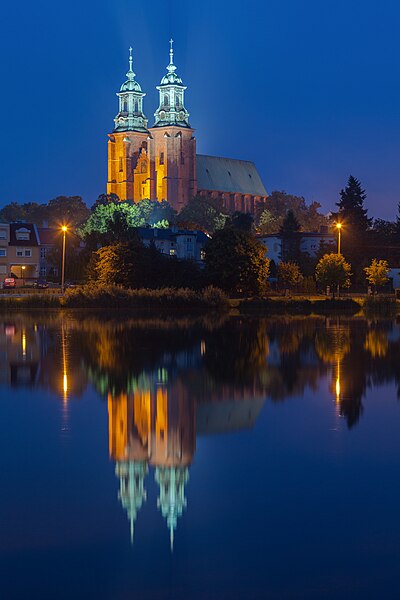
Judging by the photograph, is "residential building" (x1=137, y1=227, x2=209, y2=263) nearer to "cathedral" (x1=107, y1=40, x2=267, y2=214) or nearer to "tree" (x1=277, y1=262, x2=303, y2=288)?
"tree" (x1=277, y1=262, x2=303, y2=288)


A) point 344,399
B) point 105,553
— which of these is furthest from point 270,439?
point 105,553

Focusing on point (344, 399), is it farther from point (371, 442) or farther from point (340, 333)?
point (340, 333)

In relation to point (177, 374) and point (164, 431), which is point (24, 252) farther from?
point (164, 431)

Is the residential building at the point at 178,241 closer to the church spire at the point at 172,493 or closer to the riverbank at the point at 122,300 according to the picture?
the riverbank at the point at 122,300

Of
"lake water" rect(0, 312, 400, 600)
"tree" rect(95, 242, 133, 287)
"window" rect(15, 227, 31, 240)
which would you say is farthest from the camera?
"window" rect(15, 227, 31, 240)

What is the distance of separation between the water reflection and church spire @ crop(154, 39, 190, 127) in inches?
5669

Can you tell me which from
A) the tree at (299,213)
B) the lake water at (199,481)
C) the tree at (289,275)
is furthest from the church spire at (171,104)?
the lake water at (199,481)

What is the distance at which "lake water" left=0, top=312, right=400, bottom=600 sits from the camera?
8.00m

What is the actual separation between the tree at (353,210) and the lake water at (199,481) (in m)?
80.7

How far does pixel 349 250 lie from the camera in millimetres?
95375

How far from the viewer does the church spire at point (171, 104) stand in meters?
182

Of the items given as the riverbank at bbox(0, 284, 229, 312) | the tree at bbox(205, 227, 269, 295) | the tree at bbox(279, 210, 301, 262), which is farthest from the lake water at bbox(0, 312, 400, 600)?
the tree at bbox(279, 210, 301, 262)

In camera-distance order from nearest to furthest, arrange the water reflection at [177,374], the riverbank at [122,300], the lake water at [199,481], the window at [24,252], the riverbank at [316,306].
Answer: the lake water at [199,481] → the water reflection at [177,374] → the riverbank at [122,300] → the riverbank at [316,306] → the window at [24,252]

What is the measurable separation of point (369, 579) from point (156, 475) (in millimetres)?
3947
